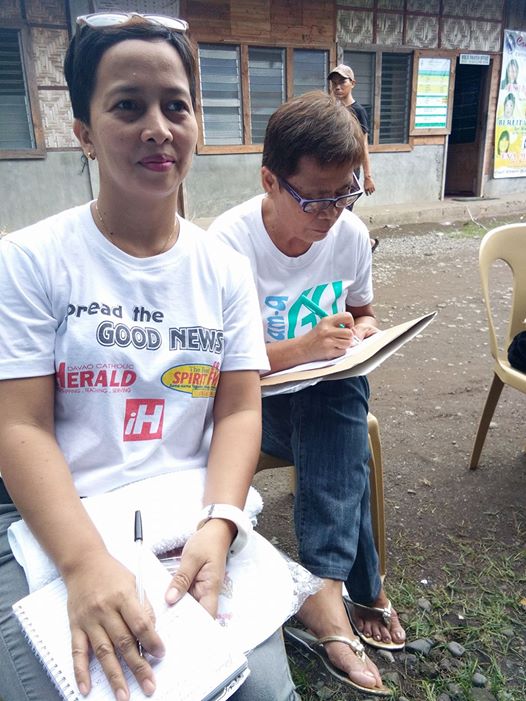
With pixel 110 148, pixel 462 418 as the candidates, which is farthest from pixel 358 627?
pixel 462 418

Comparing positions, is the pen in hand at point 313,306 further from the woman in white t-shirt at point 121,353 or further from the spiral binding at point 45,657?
the spiral binding at point 45,657

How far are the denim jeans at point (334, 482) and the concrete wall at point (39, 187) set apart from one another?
6756mm

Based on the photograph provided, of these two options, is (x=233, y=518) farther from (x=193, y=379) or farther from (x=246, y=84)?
(x=246, y=84)

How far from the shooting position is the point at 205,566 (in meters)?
1.01

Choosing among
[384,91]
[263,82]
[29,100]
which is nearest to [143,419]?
[29,100]

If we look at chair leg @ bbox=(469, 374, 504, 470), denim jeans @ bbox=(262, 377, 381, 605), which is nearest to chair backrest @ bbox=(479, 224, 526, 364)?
chair leg @ bbox=(469, 374, 504, 470)

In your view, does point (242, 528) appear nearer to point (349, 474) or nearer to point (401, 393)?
point (349, 474)

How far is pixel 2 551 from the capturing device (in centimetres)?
108

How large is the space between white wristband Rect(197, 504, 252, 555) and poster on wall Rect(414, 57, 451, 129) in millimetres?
10001

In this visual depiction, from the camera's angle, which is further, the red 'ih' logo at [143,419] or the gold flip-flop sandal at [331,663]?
the gold flip-flop sandal at [331,663]

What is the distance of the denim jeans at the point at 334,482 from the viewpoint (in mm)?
1473

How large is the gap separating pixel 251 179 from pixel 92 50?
7.89 meters

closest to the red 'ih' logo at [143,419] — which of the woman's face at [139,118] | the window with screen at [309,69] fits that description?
the woman's face at [139,118]

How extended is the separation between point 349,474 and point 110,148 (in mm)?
977
